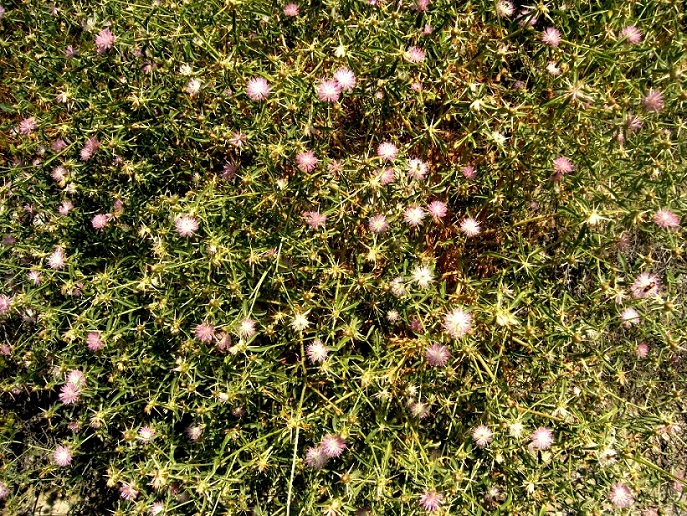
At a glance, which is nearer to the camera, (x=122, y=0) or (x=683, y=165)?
(x=683, y=165)

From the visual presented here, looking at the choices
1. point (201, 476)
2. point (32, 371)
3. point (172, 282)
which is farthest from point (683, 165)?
point (32, 371)

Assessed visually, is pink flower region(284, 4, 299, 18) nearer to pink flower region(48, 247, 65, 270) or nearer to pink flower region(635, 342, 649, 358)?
pink flower region(48, 247, 65, 270)

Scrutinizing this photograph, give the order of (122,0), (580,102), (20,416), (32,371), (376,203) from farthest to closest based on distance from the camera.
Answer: (20,416) < (32,371) < (122,0) < (376,203) < (580,102)

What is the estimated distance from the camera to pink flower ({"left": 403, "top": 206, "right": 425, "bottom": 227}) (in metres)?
2.12

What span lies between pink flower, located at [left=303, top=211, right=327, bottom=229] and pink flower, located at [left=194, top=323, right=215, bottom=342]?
1.89ft

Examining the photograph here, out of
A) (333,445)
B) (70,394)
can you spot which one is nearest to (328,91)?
(333,445)

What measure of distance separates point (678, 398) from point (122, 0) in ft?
9.57

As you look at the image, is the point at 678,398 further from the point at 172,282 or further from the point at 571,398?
the point at 172,282

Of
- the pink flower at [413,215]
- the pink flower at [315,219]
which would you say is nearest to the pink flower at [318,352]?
the pink flower at [315,219]

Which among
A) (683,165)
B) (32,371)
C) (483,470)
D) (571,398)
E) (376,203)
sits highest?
(683,165)

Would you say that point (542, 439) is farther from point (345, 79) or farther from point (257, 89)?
point (257, 89)

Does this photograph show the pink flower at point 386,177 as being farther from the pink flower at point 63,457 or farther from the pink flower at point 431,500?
the pink flower at point 63,457

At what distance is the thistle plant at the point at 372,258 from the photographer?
81.5 inches

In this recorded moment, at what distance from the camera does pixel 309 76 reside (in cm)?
203
